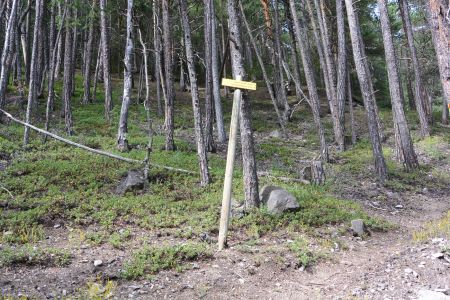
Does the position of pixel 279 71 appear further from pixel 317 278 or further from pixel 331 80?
pixel 317 278

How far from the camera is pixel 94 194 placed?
9.06m

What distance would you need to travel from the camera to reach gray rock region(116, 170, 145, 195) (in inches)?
370

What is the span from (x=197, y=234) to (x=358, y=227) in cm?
335

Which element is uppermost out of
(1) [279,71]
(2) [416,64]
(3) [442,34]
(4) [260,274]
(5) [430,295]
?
(1) [279,71]

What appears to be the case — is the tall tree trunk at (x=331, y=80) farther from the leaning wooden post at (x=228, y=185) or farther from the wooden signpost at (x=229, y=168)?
the leaning wooden post at (x=228, y=185)

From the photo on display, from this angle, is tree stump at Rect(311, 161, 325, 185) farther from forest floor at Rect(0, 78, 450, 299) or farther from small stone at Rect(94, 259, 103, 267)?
small stone at Rect(94, 259, 103, 267)

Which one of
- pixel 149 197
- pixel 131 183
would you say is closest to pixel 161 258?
pixel 149 197

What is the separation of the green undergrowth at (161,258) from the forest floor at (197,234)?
0.02 m

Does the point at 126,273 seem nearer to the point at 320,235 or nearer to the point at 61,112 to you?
the point at 320,235

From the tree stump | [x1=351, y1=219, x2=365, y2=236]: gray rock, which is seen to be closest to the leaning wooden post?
[x1=351, y1=219, x2=365, y2=236]: gray rock

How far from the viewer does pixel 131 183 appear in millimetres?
9516

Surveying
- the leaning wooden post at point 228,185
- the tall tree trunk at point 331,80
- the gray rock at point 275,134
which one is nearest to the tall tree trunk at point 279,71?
A: the gray rock at point 275,134

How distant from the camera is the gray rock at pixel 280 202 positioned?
8125 mm

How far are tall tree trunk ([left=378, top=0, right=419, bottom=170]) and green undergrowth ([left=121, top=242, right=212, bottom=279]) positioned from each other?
9.79m
